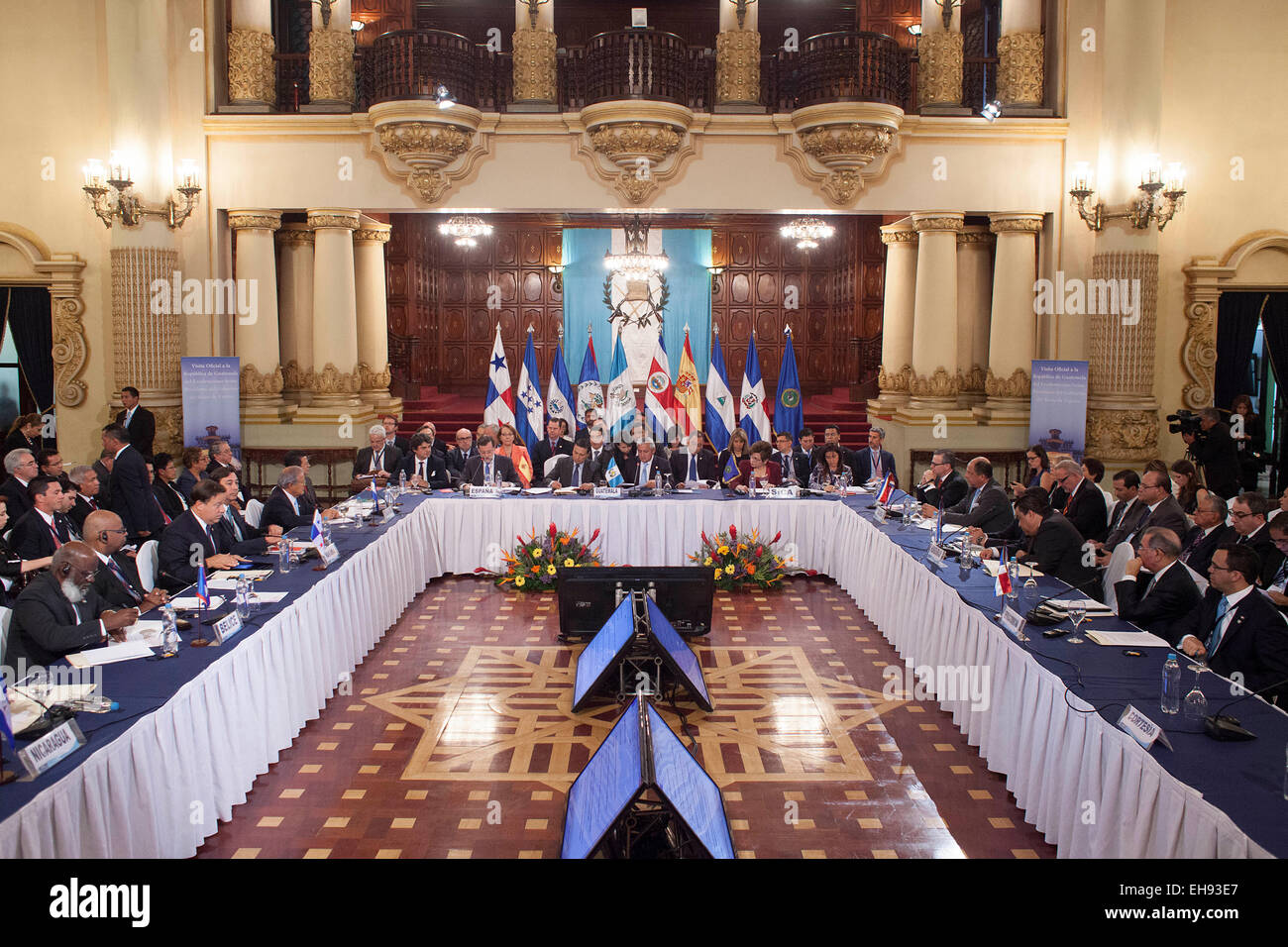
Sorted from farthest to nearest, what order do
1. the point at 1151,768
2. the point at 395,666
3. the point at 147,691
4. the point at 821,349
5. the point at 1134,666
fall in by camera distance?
1. the point at 821,349
2. the point at 395,666
3. the point at 1134,666
4. the point at 147,691
5. the point at 1151,768

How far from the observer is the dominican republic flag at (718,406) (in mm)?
12758

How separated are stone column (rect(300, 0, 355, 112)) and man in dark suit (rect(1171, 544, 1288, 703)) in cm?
1158

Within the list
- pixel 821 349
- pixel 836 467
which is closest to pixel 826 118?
pixel 836 467

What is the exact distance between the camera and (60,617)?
498 centimetres

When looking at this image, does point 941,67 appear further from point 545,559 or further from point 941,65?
point 545,559

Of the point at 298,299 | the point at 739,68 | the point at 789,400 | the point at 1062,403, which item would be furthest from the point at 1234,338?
the point at 298,299

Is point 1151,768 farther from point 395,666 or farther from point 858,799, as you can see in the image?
point 395,666

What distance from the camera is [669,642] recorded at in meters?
6.42

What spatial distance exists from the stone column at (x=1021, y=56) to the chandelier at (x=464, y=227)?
26.2 ft

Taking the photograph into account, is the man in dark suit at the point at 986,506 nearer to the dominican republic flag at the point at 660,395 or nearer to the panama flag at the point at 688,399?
the dominican republic flag at the point at 660,395

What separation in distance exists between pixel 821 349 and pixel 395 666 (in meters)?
12.9

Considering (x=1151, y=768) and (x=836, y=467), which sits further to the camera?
(x=836, y=467)

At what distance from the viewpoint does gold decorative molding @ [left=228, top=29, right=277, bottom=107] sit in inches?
507

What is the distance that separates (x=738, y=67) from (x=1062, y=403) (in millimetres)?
5743
